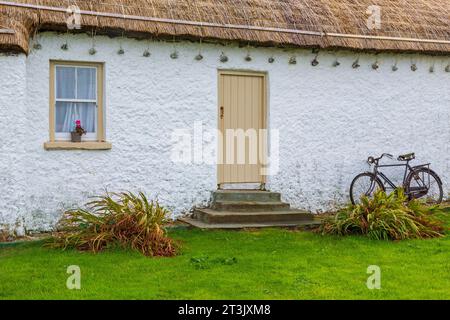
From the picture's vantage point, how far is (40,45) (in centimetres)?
993

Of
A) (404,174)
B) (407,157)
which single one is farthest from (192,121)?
(404,174)

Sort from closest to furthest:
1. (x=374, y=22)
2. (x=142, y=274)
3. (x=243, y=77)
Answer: (x=142, y=274), (x=243, y=77), (x=374, y=22)

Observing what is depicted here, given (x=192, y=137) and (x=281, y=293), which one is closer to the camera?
(x=281, y=293)

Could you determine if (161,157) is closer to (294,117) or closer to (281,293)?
(294,117)

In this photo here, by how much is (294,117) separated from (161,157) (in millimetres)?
2621

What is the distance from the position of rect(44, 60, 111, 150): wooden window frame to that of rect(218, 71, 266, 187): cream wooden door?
6.84ft

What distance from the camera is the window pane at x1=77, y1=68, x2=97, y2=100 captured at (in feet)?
34.2

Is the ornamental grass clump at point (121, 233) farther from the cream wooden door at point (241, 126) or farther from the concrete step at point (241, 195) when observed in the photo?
the cream wooden door at point (241, 126)

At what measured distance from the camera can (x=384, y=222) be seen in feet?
31.0

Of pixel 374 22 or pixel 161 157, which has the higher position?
pixel 374 22

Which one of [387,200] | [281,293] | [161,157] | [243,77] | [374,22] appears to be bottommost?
[281,293]

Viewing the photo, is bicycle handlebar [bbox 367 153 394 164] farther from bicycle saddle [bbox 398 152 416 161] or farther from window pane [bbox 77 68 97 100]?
window pane [bbox 77 68 97 100]

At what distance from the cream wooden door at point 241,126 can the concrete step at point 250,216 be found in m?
0.91

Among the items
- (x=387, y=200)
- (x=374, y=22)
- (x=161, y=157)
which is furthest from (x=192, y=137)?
Answer: (x=374, y=22)
